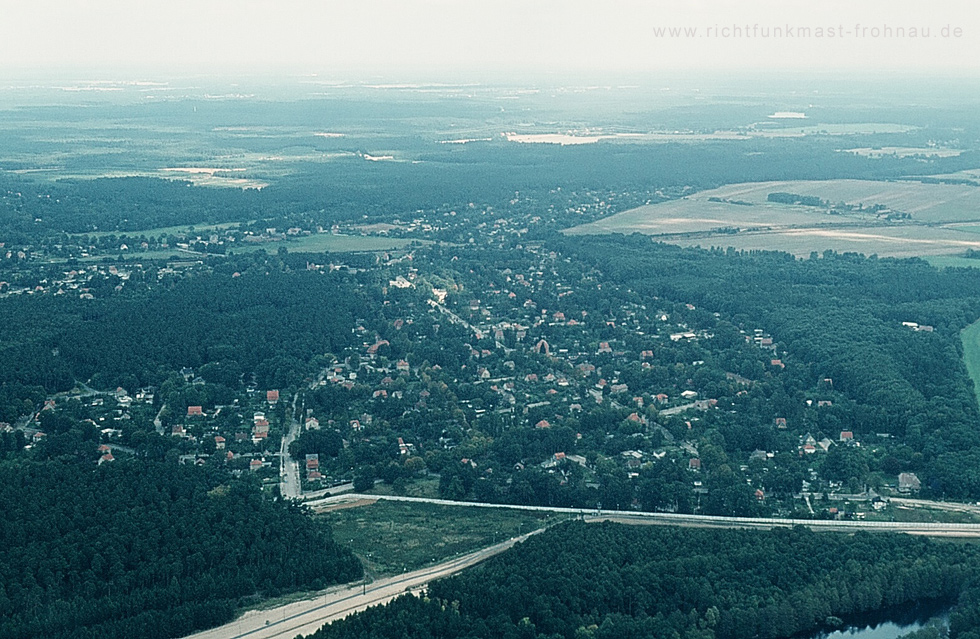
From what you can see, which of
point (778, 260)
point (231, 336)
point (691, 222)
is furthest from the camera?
point (691, 222)

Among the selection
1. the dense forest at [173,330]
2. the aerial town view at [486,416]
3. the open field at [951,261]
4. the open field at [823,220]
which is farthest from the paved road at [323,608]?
the open field at [823,220]

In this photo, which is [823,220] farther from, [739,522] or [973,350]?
[739,522]

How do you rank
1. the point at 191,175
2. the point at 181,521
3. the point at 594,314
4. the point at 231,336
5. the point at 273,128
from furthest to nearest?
the point at 273,128
the point at 191,175
the point at 594,314
the point at 231,336
the point at 181,521

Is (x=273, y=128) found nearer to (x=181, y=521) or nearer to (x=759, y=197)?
(x=759, y=197)

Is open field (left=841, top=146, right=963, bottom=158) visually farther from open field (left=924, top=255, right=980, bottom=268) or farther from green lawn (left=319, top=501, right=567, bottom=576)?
green lawn (left=319, top=501, right=567, bottom=576)

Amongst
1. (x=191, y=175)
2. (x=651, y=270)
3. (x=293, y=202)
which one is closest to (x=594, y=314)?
(x=651, y=270)

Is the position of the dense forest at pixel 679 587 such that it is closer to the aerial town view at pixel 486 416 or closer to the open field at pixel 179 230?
the aerial town view at pixel 486 416

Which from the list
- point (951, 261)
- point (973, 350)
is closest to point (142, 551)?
point (973, 350)
